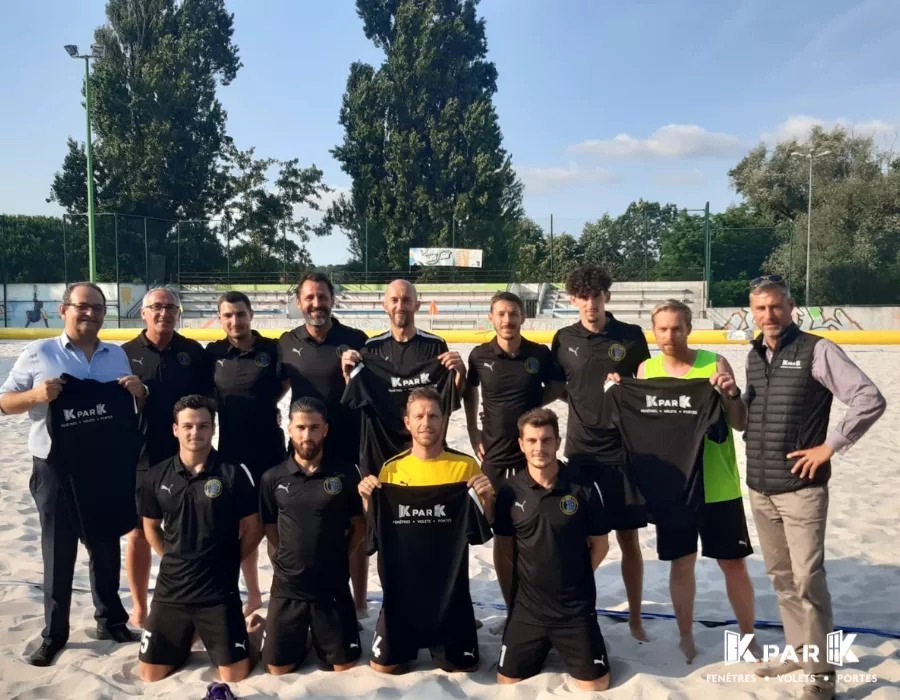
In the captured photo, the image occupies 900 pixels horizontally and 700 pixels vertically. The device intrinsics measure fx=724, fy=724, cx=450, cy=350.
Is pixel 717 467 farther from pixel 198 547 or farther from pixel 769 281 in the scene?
pixel 198 547

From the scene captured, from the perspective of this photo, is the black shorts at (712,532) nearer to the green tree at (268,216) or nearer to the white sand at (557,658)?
the white sand at (557,658)

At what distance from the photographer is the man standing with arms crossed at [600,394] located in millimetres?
4297

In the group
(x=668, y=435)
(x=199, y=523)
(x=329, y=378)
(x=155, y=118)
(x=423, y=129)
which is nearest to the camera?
(x=199, y=523)

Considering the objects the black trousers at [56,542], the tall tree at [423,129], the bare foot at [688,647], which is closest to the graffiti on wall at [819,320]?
the tall tree at [423,129]

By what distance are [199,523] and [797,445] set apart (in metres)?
3.21

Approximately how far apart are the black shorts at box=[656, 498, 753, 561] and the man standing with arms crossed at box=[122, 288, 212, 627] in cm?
307

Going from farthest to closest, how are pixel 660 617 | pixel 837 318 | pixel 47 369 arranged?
pixel 837 318, pixel 660 617, pixel 47 369

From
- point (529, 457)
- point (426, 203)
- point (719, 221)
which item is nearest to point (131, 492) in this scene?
point (529, 457)

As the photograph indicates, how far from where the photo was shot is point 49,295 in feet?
95.0

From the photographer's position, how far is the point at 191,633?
3891 millimetres

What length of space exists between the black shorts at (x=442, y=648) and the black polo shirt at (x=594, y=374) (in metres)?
1.26

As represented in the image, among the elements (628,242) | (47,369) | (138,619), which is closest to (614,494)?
(138,619)

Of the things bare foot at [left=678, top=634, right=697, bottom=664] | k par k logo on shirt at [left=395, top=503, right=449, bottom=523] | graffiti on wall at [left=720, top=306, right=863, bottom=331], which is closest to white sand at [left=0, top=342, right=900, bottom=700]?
bare foot at [left=678, top=634, right=697, bottom=664]
